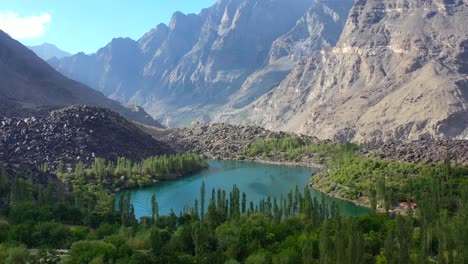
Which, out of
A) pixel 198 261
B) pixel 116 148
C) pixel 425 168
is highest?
pixel 116 148

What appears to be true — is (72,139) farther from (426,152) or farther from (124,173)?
(426,152)

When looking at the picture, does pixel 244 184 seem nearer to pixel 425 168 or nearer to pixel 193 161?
pixel 193 161

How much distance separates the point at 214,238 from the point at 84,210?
31311mm

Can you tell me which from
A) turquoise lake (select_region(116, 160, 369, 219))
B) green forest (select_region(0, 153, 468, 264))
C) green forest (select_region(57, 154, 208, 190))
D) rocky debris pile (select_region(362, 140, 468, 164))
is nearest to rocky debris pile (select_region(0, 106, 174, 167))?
green forest (select_region(57, 154, 208, 190))

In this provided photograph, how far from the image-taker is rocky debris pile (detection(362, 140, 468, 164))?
123m

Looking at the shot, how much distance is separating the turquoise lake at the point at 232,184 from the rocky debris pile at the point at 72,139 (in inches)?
974

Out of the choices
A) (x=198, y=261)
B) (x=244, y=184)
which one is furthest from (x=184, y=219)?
(x=244, y=184)

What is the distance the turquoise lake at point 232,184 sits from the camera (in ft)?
364

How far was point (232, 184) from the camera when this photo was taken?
141250mm

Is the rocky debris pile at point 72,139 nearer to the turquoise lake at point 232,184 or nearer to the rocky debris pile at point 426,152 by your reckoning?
the turquoise lake at point 232,184

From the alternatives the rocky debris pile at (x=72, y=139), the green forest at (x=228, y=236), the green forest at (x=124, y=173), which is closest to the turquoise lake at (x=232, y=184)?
the green forest at (x=124, y=173)

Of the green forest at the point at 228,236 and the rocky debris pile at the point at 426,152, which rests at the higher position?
the rocky debris pile at the point at 426,152

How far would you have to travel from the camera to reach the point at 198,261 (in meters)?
55.7

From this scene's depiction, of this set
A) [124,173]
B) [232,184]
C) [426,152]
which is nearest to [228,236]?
[232,184]
